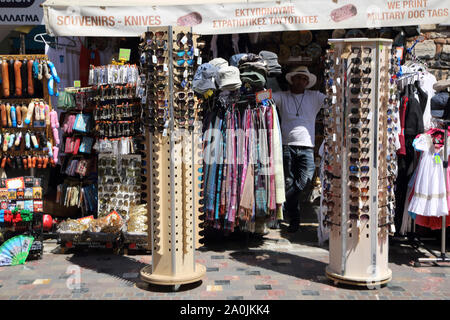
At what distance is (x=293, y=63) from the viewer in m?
6.51

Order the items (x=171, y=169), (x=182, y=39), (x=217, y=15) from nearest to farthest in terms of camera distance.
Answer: (x=182, y=39) < (x=171, y=169) < (x=217, y=15)

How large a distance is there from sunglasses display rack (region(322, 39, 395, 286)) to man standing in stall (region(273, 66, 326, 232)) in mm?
1508

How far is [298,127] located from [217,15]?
1.56 metres

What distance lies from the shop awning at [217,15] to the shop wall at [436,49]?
1.15m

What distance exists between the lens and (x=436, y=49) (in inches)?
255

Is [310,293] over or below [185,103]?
below

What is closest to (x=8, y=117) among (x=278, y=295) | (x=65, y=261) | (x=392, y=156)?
(x=65, y=261)

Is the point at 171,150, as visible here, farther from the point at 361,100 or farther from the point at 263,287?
the point at 361,100

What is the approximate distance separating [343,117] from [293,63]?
2571 millimetres

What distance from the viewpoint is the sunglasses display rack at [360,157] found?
4012mm

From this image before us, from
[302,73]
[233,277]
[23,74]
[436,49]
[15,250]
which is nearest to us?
[233,277]

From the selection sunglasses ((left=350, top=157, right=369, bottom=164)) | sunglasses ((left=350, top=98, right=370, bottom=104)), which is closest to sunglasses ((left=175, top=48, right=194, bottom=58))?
sunglasses ((left=350, top=98, right=370, bottom=104))

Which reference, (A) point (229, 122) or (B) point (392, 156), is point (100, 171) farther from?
(B) point (392, 156)

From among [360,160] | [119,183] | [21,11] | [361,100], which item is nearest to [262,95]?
[361,100]
